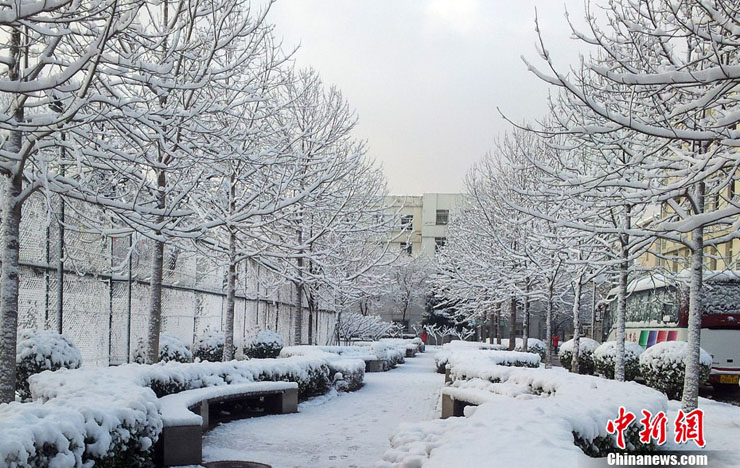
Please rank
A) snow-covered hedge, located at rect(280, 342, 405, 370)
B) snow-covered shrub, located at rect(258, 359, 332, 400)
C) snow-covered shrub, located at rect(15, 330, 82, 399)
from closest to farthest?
snow-covered shrub, located at rect(15, 330, 82, 399) < snow-covered shrub, located at rect(258, 359, 332, 400) < snow-covered hedge, located at rect(280, 342, 405, 370)

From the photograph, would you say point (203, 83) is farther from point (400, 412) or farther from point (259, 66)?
point (400, 412)

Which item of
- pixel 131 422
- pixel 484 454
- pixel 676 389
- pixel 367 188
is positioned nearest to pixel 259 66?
pixel 131 422

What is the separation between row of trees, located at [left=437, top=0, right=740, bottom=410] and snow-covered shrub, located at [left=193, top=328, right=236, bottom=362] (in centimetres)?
807

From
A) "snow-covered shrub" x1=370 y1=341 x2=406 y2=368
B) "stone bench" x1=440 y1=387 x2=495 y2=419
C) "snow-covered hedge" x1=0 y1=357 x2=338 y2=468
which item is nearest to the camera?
"snow-covered hedge" x1=0 y1=357 x2=338 y2=468

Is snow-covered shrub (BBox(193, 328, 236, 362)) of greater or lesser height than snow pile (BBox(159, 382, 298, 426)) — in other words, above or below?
below

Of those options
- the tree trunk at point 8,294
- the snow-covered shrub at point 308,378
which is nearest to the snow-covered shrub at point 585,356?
the snow-covered shrub at point 308,378

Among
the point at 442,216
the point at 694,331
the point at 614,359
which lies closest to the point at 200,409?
the point at 694,331

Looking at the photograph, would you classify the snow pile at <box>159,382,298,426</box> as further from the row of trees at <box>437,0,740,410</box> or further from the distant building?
→ the distant building

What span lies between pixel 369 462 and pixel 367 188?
1739 cm

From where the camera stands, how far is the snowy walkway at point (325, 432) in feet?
27.0

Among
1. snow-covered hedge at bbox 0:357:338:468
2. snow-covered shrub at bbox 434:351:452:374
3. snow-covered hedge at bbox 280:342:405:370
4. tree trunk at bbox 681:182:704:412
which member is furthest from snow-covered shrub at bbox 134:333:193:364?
snow-covered shrub at bbox 434:351:452:374

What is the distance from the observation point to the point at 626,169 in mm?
9344

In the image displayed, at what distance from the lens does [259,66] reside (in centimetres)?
1253

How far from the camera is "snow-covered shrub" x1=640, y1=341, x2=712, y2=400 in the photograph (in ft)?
44.6
